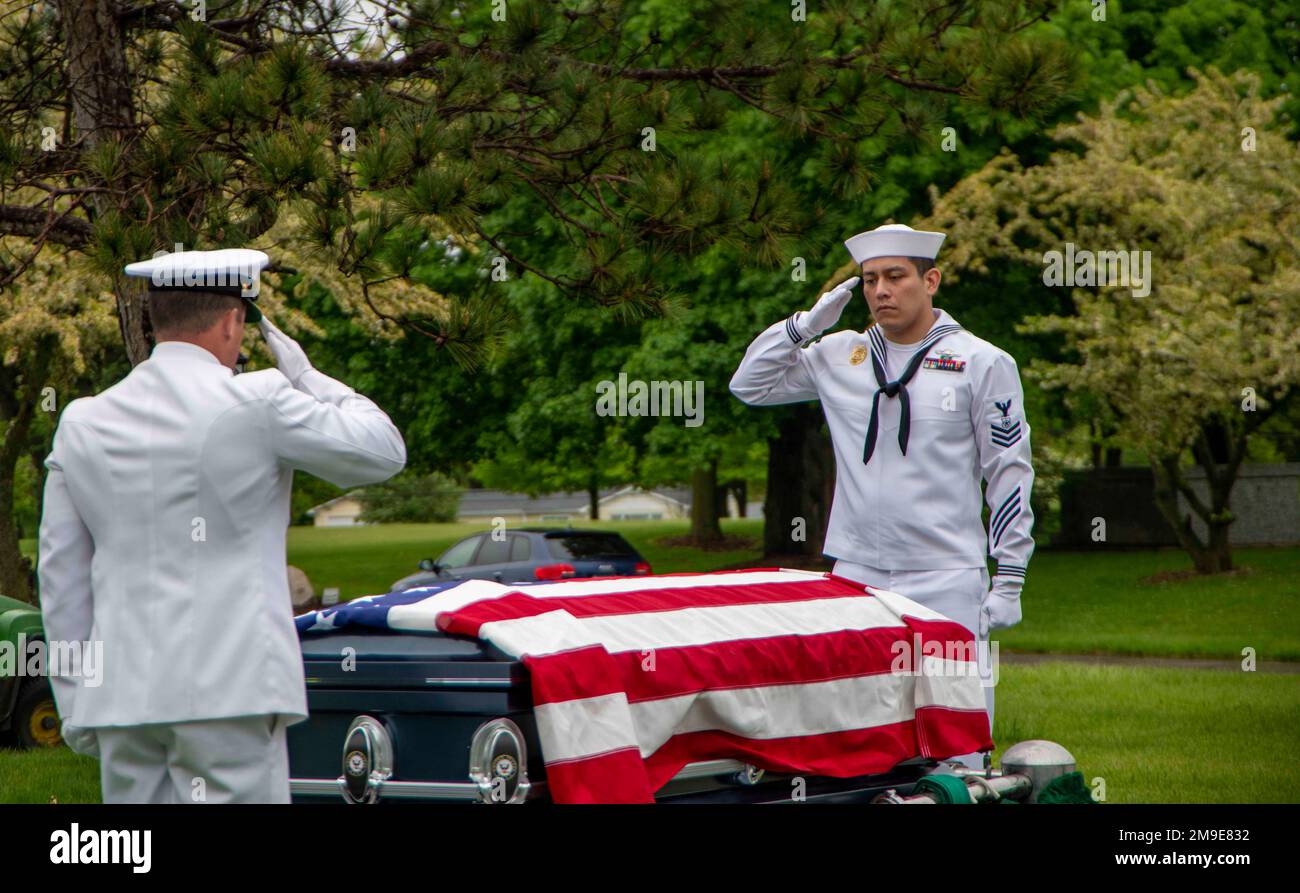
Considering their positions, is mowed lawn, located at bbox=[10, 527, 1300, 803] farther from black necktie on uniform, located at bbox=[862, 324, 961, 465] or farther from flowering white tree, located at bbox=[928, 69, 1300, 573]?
black necktie on uniform, located at bbox=[862, 324, 961, 465]

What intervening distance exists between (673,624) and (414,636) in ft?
2.38

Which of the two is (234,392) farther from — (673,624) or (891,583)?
(891,583)

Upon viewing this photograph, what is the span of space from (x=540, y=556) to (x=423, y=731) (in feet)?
58.2

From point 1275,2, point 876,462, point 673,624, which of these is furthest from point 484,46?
point 1275,2

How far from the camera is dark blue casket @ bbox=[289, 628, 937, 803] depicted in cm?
379

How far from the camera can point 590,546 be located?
2170 cm

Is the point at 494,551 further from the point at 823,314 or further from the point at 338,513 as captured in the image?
the point at 338,513

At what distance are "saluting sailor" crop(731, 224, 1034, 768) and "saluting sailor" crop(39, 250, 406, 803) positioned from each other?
2.28m

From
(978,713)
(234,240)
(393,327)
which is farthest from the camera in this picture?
(393,327)

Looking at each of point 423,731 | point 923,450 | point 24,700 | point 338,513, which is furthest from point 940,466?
point 338,513

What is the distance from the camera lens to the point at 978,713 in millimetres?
4973

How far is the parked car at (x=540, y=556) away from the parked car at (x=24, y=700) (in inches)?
400

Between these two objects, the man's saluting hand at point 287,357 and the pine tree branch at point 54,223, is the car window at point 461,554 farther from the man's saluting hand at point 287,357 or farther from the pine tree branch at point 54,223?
the man's saluting hand at point 287,357

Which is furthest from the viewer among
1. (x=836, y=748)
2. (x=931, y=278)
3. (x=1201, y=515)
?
(x=1201, y=515)
